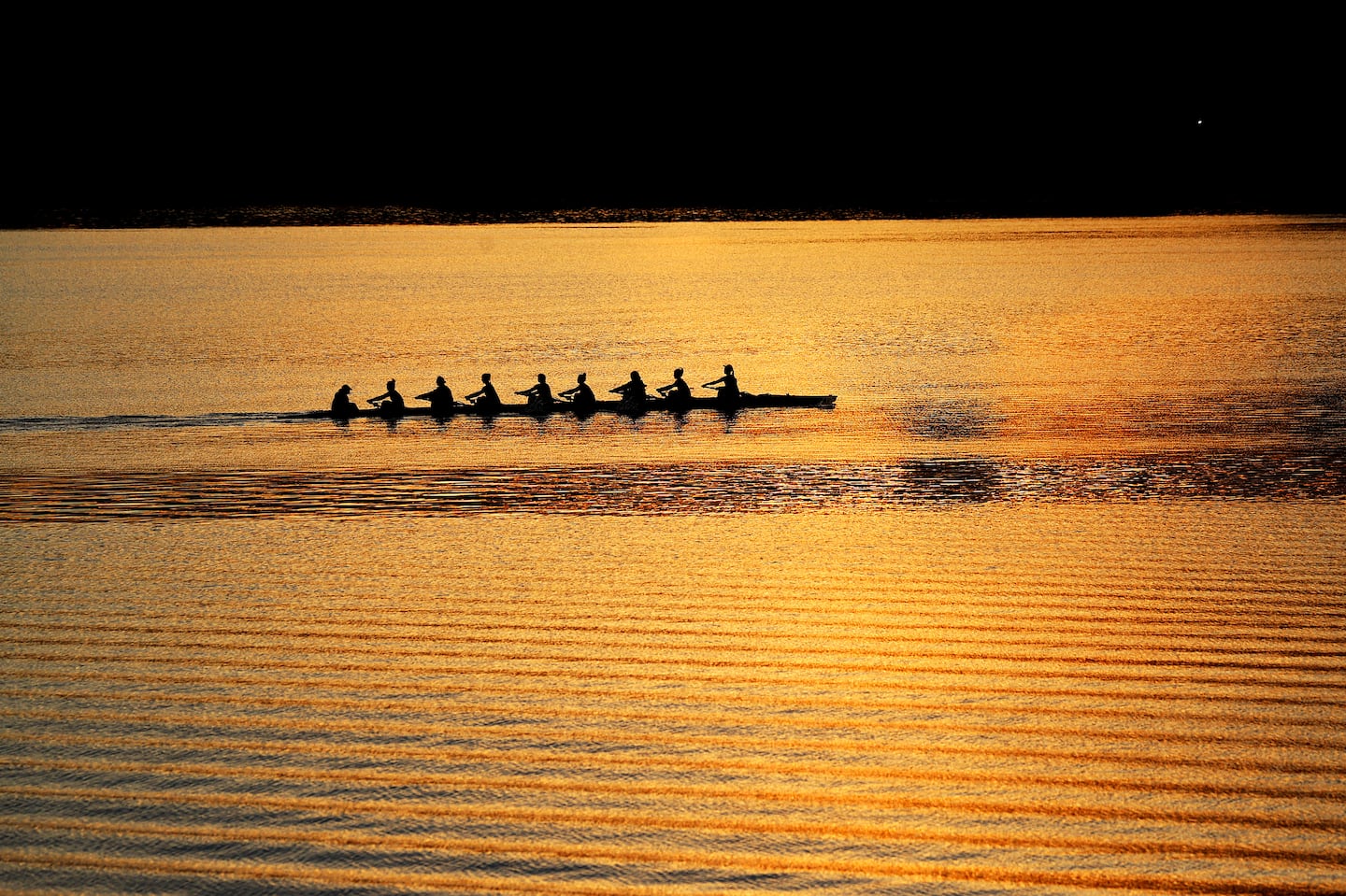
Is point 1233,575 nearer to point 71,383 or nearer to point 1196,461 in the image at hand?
point 1196,461

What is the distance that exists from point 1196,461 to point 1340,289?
140 feet

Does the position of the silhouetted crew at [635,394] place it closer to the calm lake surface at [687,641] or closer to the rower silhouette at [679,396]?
the calm lake surface at [687,641]

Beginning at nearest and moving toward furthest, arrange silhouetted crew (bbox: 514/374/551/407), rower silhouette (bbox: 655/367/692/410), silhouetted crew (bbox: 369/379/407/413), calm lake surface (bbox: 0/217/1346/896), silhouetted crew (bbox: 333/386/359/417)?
calm lake surface (bbox: 0/217/1346/896) → silhouetted crew (bbox: 333/386/359/417) → silhouetted crew (bbox: 369/379/407/413) → silhouetted crew (bbox: 514/374/551/407) → rower silhouette (bbox: 655/367/692/410)

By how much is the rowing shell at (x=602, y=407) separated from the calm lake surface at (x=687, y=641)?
0.35 meters

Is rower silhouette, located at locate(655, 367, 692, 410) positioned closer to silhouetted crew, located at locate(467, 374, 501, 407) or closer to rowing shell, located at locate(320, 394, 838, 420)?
rowing shell, located at locate(320, 394, 838, 420)

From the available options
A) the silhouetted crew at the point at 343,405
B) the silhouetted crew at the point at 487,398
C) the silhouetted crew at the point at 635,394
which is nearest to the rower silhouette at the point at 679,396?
the silhouetted crew at the point at 635,394

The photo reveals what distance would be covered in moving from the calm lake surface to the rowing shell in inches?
13.8

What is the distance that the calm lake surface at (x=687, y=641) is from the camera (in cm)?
945

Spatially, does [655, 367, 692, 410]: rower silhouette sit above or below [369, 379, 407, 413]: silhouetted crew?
below

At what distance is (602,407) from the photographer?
29.8 metres

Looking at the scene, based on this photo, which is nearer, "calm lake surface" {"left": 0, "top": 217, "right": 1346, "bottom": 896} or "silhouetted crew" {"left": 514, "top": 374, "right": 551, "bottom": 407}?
"calm lake surface" {"left": 0, "top": 217, "right": 1346, "bottom": 896}

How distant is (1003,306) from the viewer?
190ft

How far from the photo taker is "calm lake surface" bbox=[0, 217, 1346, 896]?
9.45 metres

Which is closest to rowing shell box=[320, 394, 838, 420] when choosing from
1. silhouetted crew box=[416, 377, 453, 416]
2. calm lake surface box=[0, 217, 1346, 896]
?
silhouetted crew box=[416, 377, 453, 416]
